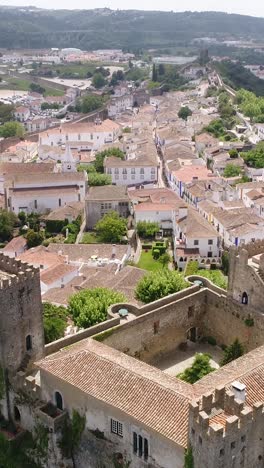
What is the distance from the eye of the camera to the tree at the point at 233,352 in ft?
113

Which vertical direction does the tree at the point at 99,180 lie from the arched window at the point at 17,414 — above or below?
below

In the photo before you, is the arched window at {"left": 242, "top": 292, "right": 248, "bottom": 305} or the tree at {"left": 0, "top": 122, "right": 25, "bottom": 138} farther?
the tree at {"left": 0, "top": 122, "right": 25, "bottom": 138}

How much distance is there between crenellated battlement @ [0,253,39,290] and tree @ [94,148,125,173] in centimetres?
6592

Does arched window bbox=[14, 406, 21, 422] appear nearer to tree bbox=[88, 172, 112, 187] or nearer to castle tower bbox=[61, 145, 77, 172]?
tree bbox=[88, 172, 112, 187]

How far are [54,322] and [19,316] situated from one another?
31.2ft

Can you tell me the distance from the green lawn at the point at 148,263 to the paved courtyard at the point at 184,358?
1075 inches

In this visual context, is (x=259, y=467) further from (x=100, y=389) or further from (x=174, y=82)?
(x=174, y=82)

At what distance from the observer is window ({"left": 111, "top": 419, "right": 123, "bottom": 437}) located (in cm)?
2591

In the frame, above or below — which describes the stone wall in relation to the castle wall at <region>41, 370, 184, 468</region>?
above

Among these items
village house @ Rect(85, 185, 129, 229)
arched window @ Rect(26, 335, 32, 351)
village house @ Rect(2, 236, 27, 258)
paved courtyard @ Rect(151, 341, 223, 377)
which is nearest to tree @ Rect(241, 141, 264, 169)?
village house @ Rect(85, 185, 129, 229)

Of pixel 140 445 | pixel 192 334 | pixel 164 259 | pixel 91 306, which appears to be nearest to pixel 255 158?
pixel 164 259

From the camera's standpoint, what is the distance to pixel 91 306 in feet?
132

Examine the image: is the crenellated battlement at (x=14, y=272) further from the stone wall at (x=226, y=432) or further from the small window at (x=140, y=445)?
A: the stone wall at (x=226, y=432)

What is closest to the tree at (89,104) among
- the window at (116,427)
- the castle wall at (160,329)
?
the castle wall at (160,329)
